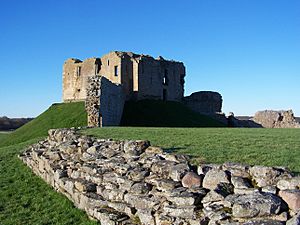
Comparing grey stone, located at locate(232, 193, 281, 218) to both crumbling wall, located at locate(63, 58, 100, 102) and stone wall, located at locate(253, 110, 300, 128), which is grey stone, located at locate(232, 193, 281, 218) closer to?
crumbling wall, located at locate(63, 58, 100, 102)

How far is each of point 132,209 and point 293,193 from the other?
3719 mm

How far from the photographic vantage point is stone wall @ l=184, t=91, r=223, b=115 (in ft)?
171

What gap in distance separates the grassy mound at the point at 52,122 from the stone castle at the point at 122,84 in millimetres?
2909

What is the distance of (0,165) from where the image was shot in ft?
53.7

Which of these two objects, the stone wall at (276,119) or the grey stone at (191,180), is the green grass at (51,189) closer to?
the grey stone at (191,180)

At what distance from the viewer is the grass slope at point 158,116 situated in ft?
125

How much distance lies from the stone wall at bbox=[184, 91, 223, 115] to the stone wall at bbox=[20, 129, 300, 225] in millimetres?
40170

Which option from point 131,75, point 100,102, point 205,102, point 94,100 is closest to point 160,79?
point 131,75

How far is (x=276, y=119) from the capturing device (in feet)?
150

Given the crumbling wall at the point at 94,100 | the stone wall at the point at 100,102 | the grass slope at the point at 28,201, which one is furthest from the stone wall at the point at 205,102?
the grass slope at the point at 28,201

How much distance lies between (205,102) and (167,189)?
151 feet

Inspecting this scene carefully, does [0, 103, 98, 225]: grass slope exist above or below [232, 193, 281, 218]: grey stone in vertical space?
below

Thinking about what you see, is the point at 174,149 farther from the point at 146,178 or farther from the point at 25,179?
the point at 25,179

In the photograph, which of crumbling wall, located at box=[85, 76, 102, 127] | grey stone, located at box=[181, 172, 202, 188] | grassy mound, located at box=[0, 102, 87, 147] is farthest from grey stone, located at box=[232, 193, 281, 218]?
grassy mound, located at box=[0, 102, 87, 147]
